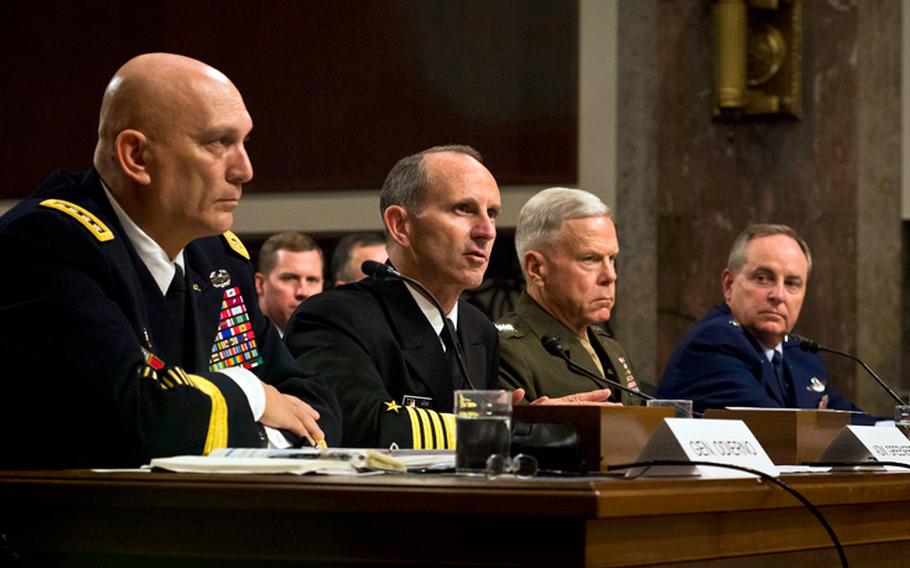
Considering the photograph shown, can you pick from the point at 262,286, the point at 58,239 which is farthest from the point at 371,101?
the point at 58,239

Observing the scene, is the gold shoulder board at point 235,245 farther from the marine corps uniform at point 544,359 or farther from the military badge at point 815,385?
the military badge at point 815,385

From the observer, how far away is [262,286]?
7.52m

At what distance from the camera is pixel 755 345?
18.7 feet

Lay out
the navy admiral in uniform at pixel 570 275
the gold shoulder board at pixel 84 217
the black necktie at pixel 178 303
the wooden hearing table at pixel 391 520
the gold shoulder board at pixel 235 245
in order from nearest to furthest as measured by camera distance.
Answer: the wooden hearing table at pixel 391 520
the gold shoulder board at pixel 84 217
the black necktie at pixel 178 303
the gold shoulder board at pixel 235 245
the navy admiral in uniform at pixel 570 275

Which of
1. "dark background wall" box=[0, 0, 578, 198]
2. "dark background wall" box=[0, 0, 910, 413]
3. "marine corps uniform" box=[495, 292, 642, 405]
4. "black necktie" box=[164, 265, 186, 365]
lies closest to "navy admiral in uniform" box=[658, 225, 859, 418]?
"marine corps uniform" box=[495, 292, 642, 405]

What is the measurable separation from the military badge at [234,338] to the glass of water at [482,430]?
1.12 m

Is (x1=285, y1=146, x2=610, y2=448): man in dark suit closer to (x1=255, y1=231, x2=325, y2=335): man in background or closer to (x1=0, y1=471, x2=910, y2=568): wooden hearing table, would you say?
(x1=0, y1=471, x2=910, y2=568): wooden hearing table

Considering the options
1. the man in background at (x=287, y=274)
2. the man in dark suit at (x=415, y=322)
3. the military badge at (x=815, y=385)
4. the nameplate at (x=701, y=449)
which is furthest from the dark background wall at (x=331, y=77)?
the nameplate at (x=701, y=449)

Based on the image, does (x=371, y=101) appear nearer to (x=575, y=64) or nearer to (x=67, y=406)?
(x=575, y=64)

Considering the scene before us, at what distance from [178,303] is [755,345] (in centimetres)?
299

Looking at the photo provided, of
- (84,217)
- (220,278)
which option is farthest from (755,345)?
(84,217)

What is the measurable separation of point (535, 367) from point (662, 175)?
3.27 m

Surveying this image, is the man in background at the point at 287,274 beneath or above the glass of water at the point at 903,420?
above

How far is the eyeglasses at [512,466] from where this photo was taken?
7.32 ft
